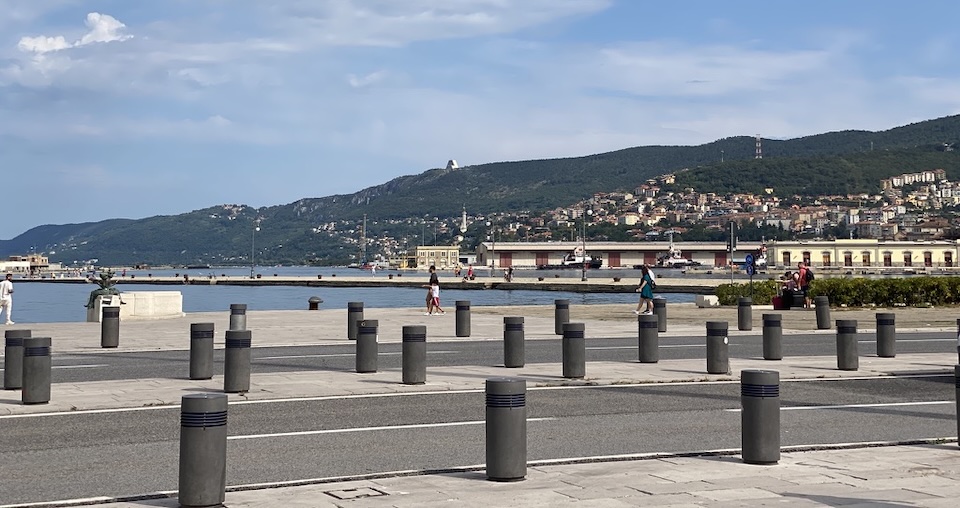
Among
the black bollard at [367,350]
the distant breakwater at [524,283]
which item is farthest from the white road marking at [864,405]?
the distant breakwater at [524,283]

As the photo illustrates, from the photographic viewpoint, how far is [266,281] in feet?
483

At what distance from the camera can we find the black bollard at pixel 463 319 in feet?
90.2

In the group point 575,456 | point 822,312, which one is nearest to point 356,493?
point 575,456

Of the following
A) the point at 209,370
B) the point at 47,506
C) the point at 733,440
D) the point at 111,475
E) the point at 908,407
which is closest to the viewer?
the point at 47,506

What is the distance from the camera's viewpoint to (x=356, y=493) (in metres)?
8.59

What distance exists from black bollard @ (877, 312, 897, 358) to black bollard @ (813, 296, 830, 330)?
8890 millimetres

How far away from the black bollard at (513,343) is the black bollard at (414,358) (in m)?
2.73

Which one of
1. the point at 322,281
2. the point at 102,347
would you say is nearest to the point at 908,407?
the point at 102,347

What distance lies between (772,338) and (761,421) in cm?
1060

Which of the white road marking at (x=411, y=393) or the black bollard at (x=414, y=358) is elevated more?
the black bollard at (x=414, y=358)

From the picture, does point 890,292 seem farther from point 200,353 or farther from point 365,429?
point 365,429

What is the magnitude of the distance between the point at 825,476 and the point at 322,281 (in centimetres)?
13007

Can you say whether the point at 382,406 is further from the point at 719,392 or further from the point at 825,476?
the point at 825,476

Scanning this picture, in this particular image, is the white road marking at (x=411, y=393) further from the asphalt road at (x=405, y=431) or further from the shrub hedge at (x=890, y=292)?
the shrub hedge at (x=890, y=292)
